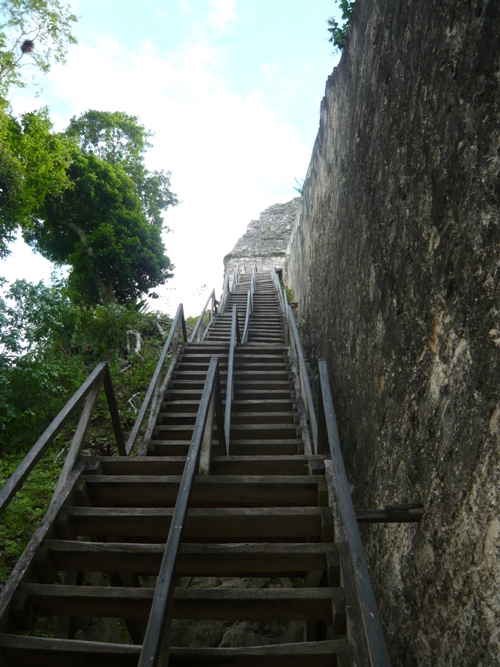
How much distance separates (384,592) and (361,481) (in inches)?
31.8

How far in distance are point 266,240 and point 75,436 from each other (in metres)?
19.5

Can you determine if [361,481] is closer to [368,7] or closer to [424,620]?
[424,620]

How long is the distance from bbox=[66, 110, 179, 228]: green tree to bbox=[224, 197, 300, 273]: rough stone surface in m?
4.44

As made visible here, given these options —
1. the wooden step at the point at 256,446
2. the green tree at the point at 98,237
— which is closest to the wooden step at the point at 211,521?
the wooden step at the point at 256,446

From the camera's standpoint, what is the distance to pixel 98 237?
1181cm

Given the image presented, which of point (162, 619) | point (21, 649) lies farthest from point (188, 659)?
point (21, 649)

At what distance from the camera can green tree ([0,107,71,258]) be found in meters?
7.86

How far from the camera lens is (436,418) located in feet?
6.44

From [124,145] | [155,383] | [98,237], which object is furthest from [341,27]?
[124,145]

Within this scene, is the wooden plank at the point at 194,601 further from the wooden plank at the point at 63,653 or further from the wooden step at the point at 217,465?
the wooden step at the point at 217,465

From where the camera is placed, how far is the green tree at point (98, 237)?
11836mm

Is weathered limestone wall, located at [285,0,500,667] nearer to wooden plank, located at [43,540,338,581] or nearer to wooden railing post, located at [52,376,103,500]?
wooden plank, located at [43,540,338,581]

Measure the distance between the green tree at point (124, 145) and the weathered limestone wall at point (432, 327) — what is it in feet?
45.2

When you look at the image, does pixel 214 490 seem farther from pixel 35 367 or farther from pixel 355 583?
pixel 35 367
